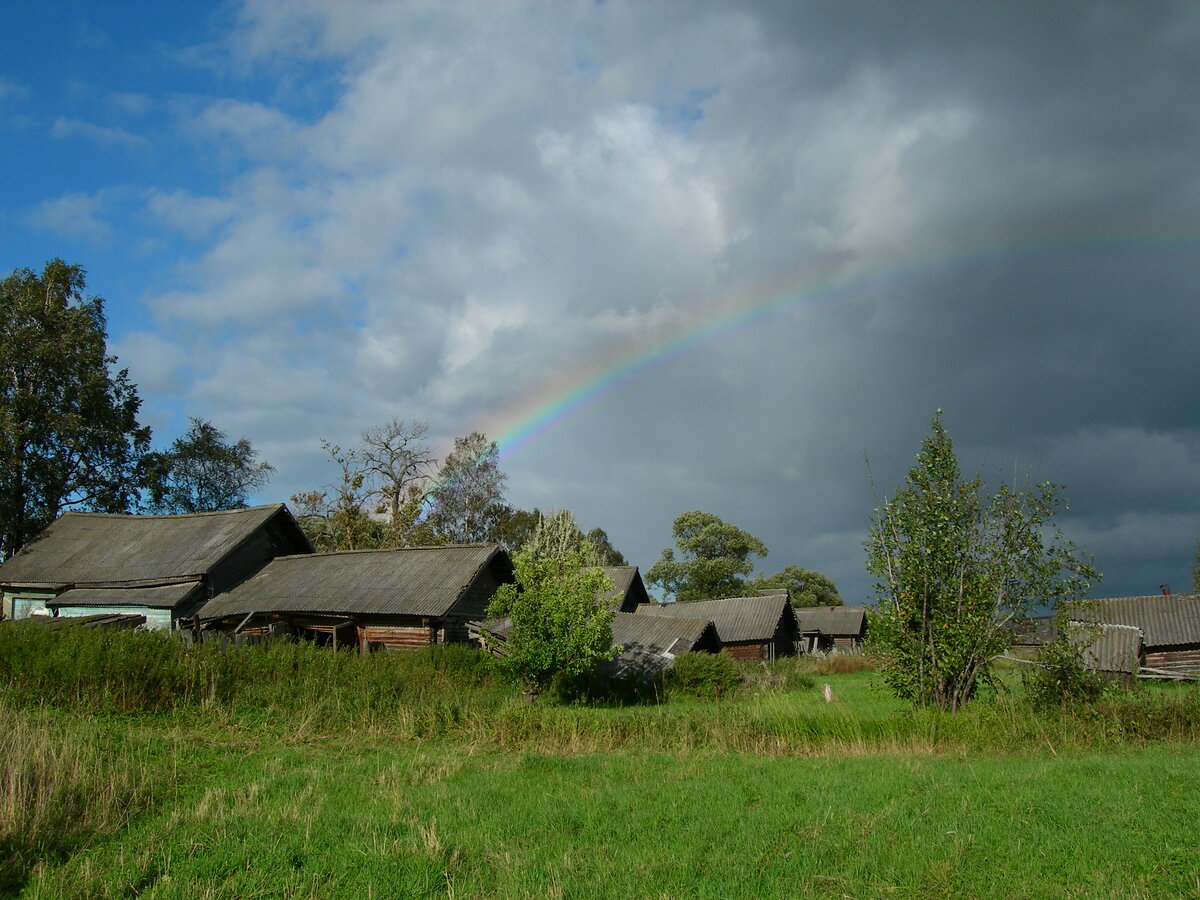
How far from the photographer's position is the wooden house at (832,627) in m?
71.9

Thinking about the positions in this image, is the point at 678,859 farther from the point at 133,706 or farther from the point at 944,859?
the point at 133,706

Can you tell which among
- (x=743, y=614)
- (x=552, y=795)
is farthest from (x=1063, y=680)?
(x=743, y=614)

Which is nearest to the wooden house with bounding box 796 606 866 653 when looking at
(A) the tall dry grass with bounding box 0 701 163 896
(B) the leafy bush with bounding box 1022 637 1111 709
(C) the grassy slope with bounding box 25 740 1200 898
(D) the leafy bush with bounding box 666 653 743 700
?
(D) the leafy bush with bounding box 666 653 743 700

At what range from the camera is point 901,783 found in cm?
1077

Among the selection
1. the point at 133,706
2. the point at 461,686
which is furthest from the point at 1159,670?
the point at 133,706

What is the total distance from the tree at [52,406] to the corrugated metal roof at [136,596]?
39.9 feet

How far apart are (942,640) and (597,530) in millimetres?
79611

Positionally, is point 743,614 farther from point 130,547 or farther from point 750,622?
point 130,547

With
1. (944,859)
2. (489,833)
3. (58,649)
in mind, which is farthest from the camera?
(58,649)

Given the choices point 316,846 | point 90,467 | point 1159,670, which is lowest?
point 1159,670

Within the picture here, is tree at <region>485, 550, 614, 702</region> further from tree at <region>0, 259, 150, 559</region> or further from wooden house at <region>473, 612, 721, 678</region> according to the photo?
tree at <region>0, 259, 150, 559</region>

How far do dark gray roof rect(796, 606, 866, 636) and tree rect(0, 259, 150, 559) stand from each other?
55942mm

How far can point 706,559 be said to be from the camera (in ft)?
277

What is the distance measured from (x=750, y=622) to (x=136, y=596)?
1318 inches
